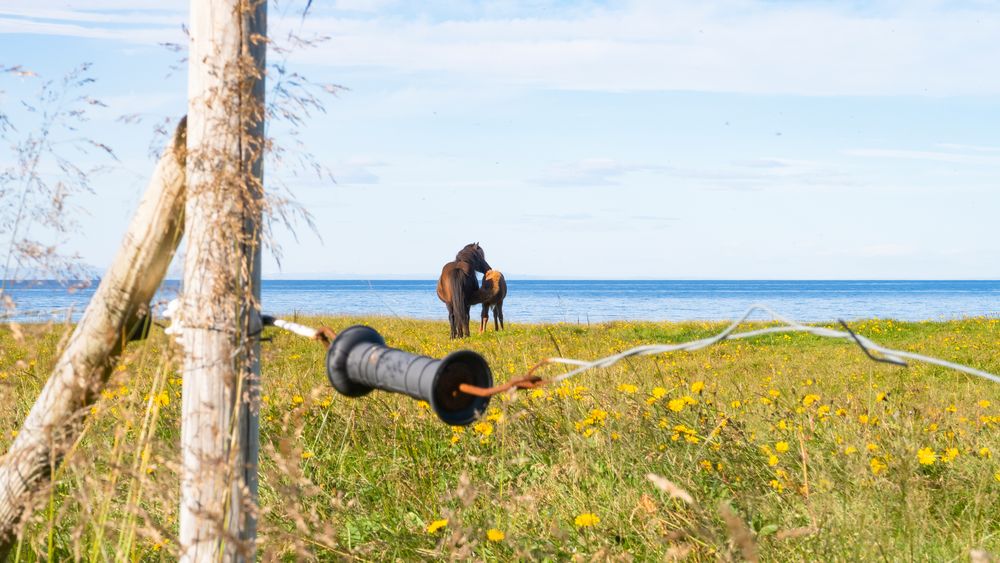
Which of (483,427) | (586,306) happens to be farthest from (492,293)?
(586,306)

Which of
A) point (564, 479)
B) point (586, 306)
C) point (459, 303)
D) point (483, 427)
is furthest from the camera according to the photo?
point (586, 306)

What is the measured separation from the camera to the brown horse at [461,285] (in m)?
17.3

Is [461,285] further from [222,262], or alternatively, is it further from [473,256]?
[222,262]

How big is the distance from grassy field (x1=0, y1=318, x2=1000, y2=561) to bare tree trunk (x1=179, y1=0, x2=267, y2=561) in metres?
0.11

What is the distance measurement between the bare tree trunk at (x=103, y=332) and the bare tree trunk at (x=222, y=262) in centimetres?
14

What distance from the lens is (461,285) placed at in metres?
17.8

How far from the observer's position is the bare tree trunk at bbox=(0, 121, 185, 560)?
2.03 meters

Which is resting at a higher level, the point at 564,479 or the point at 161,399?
the point at 161,399

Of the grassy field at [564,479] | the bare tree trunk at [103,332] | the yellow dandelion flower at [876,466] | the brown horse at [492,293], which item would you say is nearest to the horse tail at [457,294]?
the brown horse at [492,293]

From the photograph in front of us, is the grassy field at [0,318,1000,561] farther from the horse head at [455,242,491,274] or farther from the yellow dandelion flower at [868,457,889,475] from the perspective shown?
the horse head at [455,242,491,274]

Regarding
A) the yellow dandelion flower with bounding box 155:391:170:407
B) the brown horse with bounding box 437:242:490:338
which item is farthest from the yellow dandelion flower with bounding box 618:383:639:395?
the brown horse with bounding box 437:242:490:338

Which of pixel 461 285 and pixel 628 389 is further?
pixel 461 285

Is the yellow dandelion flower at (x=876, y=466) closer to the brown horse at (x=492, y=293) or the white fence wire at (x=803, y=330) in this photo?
the white fence wire at (x=803, y=330)

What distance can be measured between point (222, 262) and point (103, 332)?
0.50 metres
